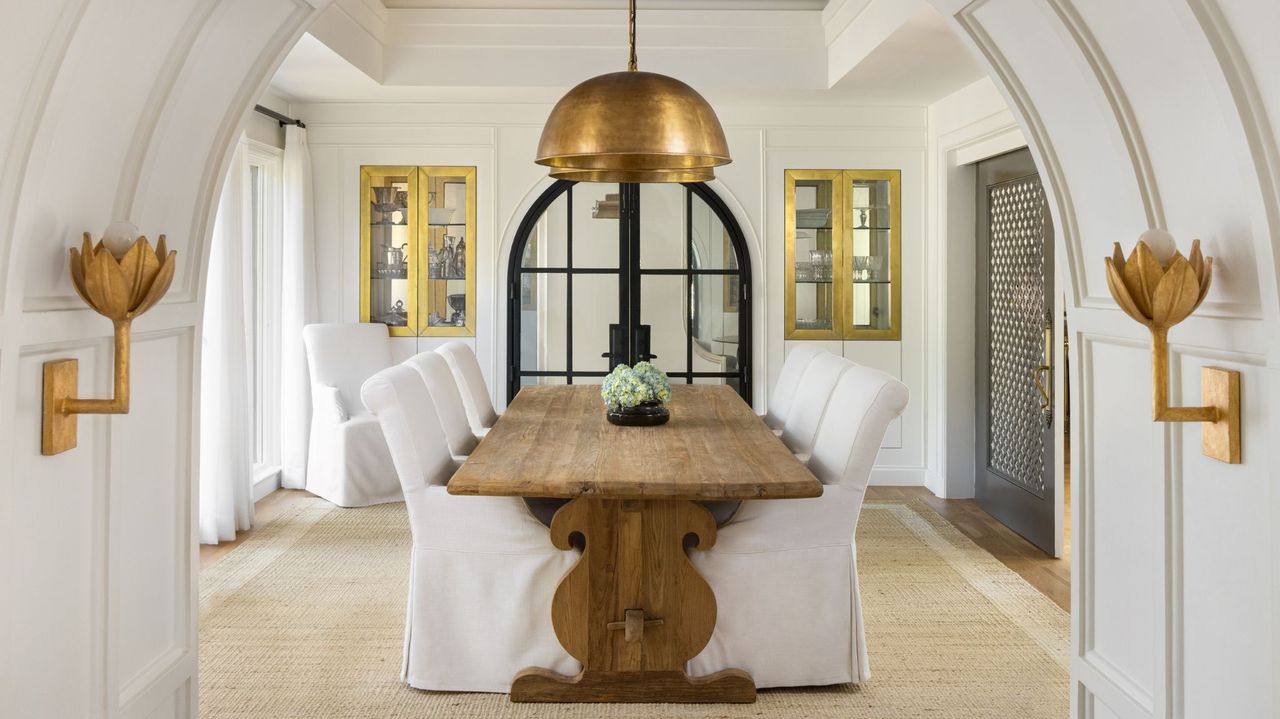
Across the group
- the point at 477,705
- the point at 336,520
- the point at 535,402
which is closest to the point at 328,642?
the point at 477,705

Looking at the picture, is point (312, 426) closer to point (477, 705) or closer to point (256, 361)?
point (256, 361)

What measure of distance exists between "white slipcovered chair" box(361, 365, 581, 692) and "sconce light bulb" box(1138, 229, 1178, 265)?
1995 millimetres

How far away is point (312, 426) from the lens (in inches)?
224

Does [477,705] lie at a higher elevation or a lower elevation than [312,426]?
lower

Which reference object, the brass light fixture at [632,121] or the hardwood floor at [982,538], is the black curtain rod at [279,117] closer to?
the hardwood floor at [982,538]

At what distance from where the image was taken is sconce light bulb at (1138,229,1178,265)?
1389mm

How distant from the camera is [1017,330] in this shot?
5.02 m

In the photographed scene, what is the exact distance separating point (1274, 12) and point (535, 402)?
3.61 meters

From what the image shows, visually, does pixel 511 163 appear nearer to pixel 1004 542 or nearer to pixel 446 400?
pixel 446 400

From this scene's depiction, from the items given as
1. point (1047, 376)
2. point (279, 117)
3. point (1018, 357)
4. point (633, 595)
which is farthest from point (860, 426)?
point (279, 117)

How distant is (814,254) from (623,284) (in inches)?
48.6

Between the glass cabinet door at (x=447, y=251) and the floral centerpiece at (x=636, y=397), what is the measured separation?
2538 mm

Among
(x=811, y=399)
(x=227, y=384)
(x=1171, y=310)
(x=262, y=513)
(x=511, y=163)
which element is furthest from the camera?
(x=511, y=163)

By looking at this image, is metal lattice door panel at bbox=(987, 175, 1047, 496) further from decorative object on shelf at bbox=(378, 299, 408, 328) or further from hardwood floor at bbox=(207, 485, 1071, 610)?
decorative object on shelf at bbox=(378, 299, 408, 328)
